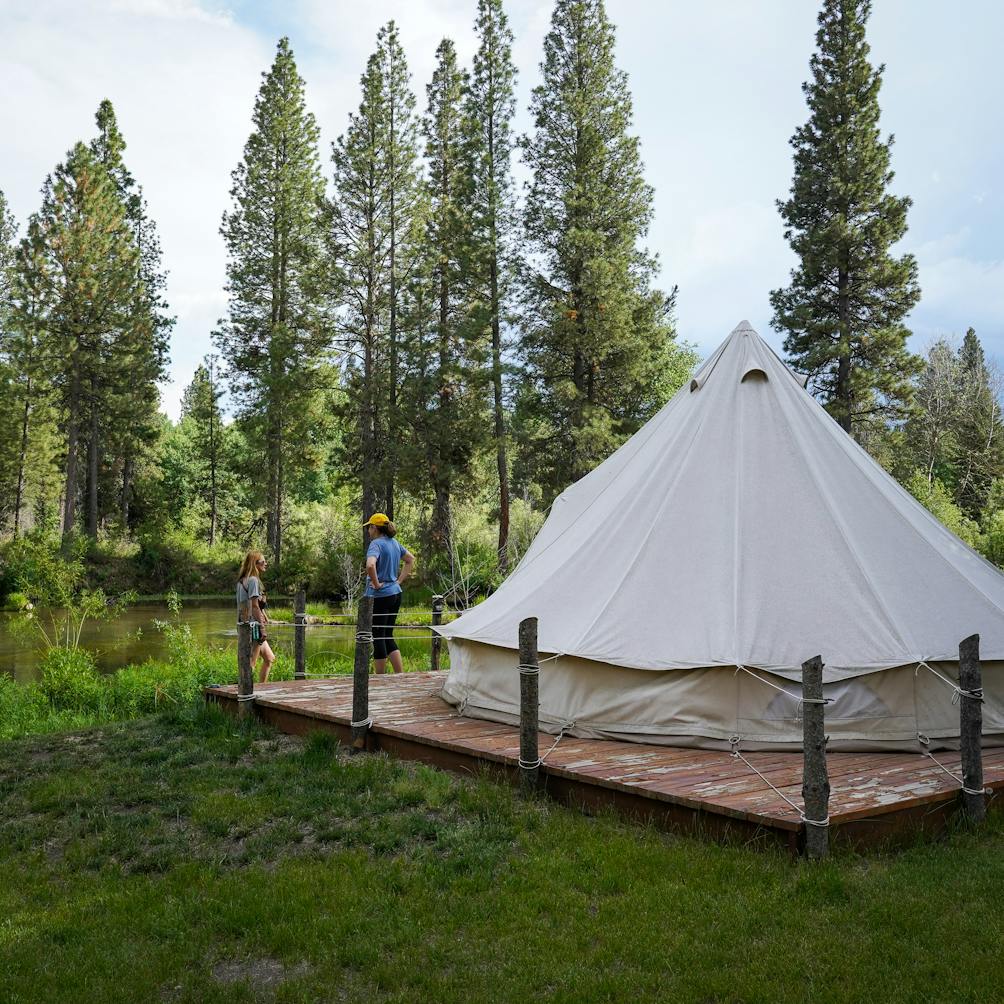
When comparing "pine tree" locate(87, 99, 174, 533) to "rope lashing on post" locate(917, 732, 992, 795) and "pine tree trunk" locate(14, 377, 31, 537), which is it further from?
"rope lashing on post" locate(917, 732, 992, 795)

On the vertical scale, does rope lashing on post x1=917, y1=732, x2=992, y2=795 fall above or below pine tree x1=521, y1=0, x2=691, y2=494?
below

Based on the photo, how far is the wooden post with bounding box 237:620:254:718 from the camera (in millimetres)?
7699

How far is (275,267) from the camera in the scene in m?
29.4

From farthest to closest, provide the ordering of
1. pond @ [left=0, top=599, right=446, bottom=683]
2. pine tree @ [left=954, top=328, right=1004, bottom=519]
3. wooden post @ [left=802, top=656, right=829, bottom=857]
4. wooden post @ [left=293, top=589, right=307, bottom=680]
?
pine tree @ [left=954, top=328, right=1004, bottom=519] < pond @ [left=0, top=599, right=446, bottom=683] < wooden post @ [left=293, top=589, right=307, bottom=680] < wooden post @ [left=802, top=656, right=829, bottom=857]

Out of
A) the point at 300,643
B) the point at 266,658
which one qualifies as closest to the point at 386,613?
the point at 300,643

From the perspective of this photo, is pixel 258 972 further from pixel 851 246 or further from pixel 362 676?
pixel 851 246

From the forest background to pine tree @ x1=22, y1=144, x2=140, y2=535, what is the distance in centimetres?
7

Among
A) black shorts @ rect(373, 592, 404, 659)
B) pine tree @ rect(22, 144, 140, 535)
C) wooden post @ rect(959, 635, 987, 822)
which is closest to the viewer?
wooden post @ rect(959, 635, 987, 822)

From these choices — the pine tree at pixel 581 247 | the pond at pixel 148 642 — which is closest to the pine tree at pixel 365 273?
the pine tree at pixel 581 247

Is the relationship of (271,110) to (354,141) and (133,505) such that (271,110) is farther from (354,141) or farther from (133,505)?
(133,505)

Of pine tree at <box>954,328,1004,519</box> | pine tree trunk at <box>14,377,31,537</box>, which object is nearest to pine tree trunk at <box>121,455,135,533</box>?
pine tree trunk at <box>14,377,31,537</box>

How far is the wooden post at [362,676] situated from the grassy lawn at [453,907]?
0.96 meters

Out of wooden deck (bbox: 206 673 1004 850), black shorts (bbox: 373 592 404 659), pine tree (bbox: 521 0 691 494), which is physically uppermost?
pine tree (bbox: 521 0 691 494)

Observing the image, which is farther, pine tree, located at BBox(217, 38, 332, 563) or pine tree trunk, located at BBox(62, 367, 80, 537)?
pine tree, located at BBox(217, 38, 332, 563)
